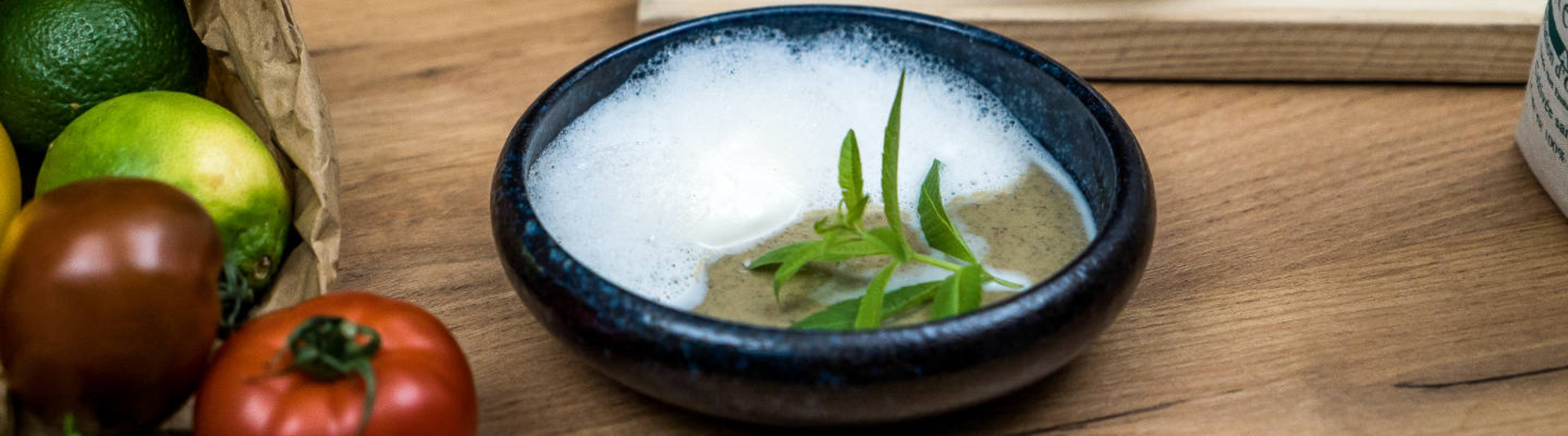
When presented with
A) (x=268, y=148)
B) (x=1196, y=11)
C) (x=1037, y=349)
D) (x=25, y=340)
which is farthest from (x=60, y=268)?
(x=1196, y=11)

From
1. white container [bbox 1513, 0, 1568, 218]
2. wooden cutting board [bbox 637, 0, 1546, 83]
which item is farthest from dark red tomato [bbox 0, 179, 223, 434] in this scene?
white container [bbox 1513, 0, 1568, 218]

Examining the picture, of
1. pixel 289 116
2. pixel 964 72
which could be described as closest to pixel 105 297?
pixel 289 116

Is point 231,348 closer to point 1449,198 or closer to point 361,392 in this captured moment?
point 361,392

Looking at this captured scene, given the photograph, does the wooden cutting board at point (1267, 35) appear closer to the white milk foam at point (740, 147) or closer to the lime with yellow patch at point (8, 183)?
the white milk foam at point (740, 147)

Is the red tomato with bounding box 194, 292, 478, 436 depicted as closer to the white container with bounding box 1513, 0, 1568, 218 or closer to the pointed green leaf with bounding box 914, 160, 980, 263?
the pointed green leaf with bounding box 914, 160, 980, 263

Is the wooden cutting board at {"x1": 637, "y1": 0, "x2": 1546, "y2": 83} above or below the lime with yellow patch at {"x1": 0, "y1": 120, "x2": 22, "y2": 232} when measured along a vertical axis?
above

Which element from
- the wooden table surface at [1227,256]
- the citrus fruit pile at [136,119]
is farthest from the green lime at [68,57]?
the wooden table surface at [1227,256]

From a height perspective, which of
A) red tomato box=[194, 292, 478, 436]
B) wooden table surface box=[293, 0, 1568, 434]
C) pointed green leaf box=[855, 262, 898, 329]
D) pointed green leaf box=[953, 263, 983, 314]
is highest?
pointed green leaf box=[953, 263, 983, 314]

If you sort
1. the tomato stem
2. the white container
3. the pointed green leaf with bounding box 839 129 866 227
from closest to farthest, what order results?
the tomato stem → the pointed green leaf with bounding box 839 129 866 227 → the white container
